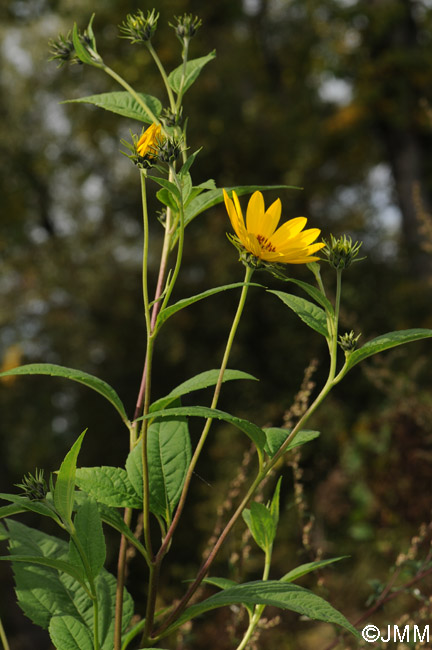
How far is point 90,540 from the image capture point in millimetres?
511

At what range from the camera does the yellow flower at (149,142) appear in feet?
1.81

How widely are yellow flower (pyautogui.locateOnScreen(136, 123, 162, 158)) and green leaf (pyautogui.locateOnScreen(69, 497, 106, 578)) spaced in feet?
0.94


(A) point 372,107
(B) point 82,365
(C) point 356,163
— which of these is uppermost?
(A) point 372,107

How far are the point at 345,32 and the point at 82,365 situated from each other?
129 inches

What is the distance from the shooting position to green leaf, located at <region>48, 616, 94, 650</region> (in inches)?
21.0

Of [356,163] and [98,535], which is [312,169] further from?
[98,535]

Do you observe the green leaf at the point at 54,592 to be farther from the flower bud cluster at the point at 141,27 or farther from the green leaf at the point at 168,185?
the flower bud cluster at the point at 141,27

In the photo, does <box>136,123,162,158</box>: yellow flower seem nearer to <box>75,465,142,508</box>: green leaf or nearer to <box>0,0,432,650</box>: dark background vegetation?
<box>75,465,142,508</box>: green leaf

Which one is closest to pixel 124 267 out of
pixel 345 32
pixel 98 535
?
pixel 345 32

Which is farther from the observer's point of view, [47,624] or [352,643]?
[352,643]

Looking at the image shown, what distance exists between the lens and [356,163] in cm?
581

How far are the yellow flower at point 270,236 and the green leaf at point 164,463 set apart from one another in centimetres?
18

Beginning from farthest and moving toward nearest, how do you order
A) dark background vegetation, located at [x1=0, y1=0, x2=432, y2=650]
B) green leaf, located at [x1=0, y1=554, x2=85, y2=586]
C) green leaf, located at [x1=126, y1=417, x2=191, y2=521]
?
dark background vegetation, located at [x1=0, y1=0, x2=432, y2=650], green leaf, located at [x1=126, y1=417, x2=191, y2=521], green leaf, located at [x1=0, y1=554, x2=85, y2=586]

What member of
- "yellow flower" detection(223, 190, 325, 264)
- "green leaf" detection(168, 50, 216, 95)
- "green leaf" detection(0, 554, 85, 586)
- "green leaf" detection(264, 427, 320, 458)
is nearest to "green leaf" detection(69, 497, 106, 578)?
"green leaf" detection(0, 554, 85, 586)
